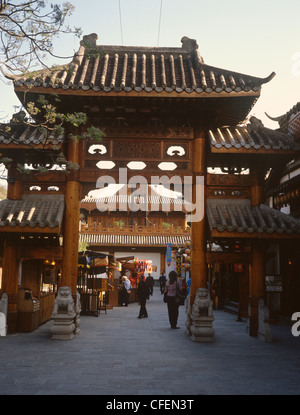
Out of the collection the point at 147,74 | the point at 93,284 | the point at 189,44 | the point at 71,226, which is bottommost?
the point at 93,284

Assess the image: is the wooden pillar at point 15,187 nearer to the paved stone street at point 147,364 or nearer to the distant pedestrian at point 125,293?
the paved stone street at point 147,364

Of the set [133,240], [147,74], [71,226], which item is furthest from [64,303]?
[133,240]

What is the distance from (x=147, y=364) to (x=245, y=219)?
14.8ft

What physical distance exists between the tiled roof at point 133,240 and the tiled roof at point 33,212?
3123 cm

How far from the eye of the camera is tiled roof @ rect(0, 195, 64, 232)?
33.4 ft

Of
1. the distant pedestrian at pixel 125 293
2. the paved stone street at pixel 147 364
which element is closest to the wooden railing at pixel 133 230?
the distant pedestrian at pixel 125 293

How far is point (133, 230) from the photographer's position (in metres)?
43.7

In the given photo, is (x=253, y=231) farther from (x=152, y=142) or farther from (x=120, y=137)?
(x=120, y=137)

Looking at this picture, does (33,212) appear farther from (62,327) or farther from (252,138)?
(252,138)

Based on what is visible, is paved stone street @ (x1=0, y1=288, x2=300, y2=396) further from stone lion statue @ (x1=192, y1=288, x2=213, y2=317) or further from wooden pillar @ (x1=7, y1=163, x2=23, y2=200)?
wooden pillar @ (x1=7, y1=163, x2=23, y2=200)

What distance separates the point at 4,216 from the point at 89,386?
5.50 meters

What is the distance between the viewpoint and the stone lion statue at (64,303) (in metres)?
10.7

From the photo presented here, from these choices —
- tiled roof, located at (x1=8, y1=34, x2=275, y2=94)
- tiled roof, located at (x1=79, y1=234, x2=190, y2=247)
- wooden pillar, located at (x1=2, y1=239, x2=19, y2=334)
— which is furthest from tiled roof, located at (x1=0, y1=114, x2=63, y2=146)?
tiled roof, located at (x1=79, y1=234, x2=190, y2=247)

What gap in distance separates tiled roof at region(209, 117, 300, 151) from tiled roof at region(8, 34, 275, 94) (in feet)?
4.21
